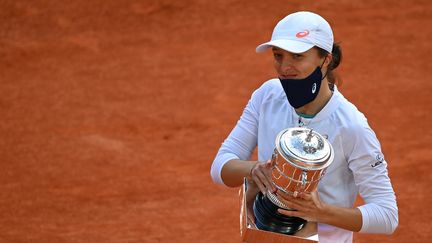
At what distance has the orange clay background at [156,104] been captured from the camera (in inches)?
298

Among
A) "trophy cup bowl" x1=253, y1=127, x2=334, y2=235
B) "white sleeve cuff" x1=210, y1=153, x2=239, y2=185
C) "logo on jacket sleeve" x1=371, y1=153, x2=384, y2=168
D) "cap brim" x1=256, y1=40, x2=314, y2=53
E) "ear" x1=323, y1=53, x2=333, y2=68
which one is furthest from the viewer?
"white sleeve cuff" x1=210, y1=153, x2=239, y2=185

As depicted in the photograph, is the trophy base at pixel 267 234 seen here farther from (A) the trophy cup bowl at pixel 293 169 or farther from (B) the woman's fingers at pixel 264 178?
(B) the woman's fingers at pixel 264 178

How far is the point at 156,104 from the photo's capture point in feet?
30.6

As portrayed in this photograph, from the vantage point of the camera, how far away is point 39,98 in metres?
9.52

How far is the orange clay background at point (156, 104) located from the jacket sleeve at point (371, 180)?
3444mm

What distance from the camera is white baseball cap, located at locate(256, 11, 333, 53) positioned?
3800 mm

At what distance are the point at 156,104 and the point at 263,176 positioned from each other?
5.66 m

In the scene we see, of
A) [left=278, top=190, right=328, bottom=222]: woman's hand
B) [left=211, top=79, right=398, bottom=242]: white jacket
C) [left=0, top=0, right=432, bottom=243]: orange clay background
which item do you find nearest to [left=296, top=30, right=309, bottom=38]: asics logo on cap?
[left=211, top=79, right=398, bottom=242]: white jacket

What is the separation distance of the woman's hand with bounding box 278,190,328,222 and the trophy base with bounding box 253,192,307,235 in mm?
70

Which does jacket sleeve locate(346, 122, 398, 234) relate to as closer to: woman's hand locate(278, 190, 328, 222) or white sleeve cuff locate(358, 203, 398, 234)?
white sleeve cuff locate(358, 203, 398, 234)

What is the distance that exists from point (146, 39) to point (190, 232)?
4.15 meters

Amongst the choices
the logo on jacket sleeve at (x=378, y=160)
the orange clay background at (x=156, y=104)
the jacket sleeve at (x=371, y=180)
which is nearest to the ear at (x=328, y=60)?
the jacket sleeve at (x=371, y=180)

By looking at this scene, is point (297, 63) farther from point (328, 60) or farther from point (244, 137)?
point (244, 137)

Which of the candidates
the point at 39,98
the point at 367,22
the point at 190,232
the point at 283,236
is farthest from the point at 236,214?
the point at 367,22
